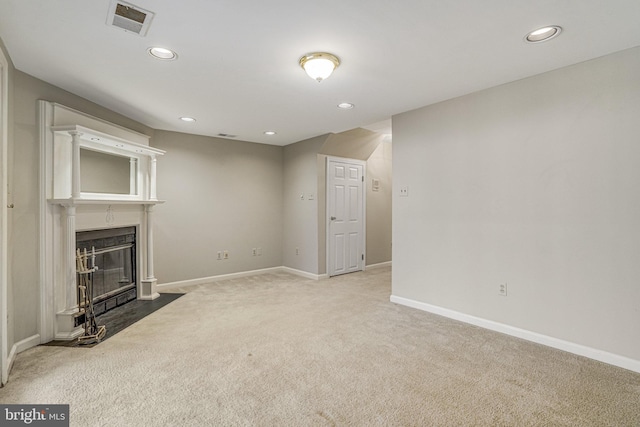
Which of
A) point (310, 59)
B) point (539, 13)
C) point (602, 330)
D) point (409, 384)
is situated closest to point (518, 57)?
point (539, 13)

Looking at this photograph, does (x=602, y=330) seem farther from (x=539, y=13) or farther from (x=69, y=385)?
(x=69, y=385)

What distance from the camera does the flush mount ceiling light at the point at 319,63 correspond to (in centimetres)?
234

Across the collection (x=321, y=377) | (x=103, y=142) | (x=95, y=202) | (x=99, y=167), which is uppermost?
(x=103, y=142)

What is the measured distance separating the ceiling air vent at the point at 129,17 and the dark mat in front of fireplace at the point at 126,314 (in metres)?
2.53

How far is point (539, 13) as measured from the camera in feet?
6.06

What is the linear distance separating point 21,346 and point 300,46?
3248mm

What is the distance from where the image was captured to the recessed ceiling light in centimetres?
225

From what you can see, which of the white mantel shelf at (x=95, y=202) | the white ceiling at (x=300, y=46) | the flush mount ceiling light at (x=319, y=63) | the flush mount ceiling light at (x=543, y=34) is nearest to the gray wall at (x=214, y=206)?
the white mantel shelf at (x=95, y=202)

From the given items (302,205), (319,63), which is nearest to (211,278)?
(302,205)

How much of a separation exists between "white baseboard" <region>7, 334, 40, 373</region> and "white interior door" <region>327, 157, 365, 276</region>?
12.0 ft

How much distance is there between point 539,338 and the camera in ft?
8.91

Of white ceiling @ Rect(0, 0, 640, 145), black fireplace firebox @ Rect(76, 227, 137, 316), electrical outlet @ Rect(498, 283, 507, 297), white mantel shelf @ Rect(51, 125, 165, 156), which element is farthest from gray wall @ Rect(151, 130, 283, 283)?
electrical outlet @ Rect(498, 283, 507, 297)

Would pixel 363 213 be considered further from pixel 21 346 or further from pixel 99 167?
Answer: pixel 21 346

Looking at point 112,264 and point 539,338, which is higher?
point 112,264
